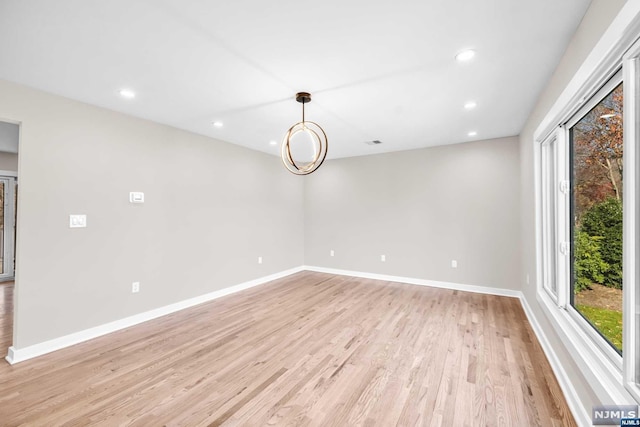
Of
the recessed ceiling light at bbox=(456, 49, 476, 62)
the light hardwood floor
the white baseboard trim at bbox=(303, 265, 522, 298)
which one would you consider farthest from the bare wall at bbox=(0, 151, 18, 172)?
the recessed ceiling light at bbox=(456, 49, 476, 62)

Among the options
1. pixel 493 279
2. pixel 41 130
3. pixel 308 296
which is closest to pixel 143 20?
pixel 41 130

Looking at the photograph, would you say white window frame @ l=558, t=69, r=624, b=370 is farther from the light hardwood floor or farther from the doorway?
the doorway

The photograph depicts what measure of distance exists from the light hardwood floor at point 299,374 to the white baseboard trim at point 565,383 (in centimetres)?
6

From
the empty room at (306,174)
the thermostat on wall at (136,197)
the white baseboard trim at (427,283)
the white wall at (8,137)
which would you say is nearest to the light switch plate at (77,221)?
the empty room at (306,174)

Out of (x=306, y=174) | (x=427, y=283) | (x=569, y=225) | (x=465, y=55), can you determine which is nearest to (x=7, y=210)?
(x=306, y=174)

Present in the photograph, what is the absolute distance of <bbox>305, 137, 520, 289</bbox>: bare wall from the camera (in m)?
4.28

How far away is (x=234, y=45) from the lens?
6.27 feet

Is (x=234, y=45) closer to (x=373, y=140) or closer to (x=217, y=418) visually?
(x=217, y=418)

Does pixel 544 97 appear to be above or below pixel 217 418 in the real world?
above

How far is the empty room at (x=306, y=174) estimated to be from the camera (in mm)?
1604

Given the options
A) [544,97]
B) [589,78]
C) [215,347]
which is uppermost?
[544,97]

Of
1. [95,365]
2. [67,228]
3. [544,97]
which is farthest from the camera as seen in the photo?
[67,228]

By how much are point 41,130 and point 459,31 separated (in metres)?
3.76

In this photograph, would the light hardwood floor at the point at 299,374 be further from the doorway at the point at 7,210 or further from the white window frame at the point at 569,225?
the doorway at the point at 7,210
